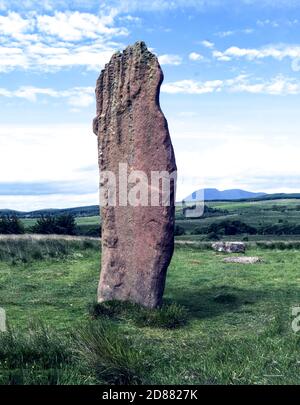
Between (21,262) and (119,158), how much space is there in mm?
9105

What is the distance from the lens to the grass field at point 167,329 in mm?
8445

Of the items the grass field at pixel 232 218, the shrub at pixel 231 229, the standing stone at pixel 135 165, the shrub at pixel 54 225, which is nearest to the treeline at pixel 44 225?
the shrub at pixel 54 225

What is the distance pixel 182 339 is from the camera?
1136 cm

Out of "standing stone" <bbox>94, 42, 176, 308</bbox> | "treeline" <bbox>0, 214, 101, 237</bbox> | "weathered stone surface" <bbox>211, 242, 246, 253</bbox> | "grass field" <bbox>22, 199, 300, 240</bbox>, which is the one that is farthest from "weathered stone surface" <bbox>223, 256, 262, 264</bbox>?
"grass field" <bbox>22, 199, 300, 240</bbox>

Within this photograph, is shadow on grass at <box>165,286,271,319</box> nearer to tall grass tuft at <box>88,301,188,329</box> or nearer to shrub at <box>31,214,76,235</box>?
tall grass tuft at <box>88,301,188,329</box>

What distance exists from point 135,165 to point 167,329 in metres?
3.55

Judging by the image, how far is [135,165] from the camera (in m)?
13.4

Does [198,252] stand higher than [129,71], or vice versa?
[129,71]

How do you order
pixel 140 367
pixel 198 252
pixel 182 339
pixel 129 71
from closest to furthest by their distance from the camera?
pixel 140 367 → pixel 182 339 → pixel 129 71 → pixel 198 252

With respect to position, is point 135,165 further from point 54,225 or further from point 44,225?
point 54,225

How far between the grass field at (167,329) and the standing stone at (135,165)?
0.92 metres

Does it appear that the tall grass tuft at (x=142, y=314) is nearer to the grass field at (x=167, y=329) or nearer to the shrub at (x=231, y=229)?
the grass field at (x=167, y=329)

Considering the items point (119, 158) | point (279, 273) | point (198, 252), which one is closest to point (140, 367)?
point (119, 158)

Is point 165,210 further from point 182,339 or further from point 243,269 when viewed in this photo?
point 243,269
